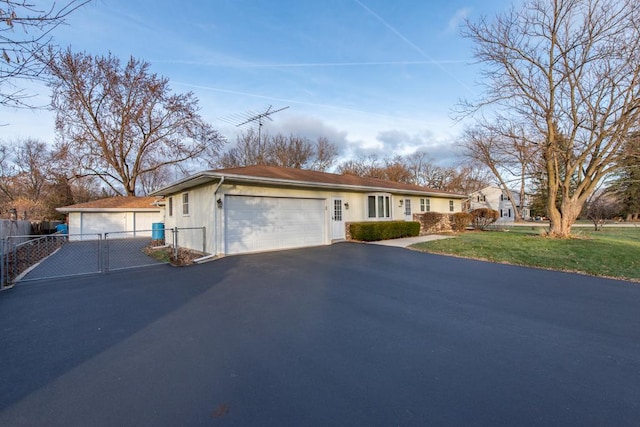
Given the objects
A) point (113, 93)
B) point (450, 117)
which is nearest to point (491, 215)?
point (450, 117)

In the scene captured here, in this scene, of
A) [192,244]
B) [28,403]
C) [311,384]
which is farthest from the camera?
[192,244]

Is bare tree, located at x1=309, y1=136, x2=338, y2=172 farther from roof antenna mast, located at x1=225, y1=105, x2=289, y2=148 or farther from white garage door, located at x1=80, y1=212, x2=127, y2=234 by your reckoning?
white garage door, located at x1=80, y1=212, x2=127, y2=234

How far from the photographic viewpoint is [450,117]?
13234mm

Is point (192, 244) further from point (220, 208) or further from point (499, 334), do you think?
point (499, 334)

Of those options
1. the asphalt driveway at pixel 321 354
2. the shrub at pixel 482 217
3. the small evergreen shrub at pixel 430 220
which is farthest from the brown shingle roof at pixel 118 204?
the shrub at pixel 482 217

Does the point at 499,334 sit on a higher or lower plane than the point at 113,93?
Answer: lower

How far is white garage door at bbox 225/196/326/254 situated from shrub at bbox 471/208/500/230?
12.3 m

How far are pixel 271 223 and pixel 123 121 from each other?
19.1m

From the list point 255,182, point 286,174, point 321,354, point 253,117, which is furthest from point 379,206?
point 321,354

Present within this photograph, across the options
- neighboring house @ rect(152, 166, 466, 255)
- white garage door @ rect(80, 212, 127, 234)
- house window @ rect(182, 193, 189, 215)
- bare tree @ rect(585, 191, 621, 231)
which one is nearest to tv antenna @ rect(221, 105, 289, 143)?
neighboring house @ rect(152, 166, 466, 255)

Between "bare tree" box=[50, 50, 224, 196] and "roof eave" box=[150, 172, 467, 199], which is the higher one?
"bare tree" box=[50, 50, 224, 196]

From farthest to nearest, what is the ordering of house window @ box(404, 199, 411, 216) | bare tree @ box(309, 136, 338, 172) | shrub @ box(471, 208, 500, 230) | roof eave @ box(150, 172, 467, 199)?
bare tree @ box(309, 136, 338, 172), shrub @ box(471, 208, 500, 230), house window @ box(404, 199, 411, 216), roof eave @ box(150, 172, 467, 199)

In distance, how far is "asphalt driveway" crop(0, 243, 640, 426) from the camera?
208 centimetres

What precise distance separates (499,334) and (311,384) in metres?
2.43
